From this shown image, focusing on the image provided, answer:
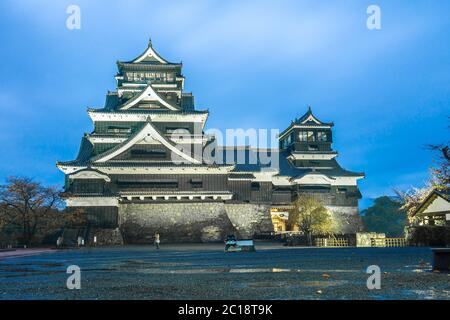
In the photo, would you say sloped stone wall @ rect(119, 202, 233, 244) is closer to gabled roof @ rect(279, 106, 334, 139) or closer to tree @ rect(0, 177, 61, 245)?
tree @ rect(0, 177, 61, 245)

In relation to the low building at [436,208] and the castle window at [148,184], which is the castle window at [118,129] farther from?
the low building at [436,208]

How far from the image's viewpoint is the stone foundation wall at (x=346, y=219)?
142ft

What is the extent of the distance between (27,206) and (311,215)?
23530 millimetres

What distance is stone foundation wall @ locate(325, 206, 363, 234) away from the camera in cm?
4328

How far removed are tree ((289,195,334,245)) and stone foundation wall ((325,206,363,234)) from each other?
254 cm

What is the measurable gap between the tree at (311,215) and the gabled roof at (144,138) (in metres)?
11.5

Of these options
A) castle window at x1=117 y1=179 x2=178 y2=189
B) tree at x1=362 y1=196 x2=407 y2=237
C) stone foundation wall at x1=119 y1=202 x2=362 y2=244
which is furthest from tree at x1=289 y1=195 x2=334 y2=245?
tree at x1=362 y1=196 x2=407 y2=237

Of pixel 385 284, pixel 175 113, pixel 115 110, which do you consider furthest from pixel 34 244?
pixel 385 284

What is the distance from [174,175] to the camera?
Result: 3422cm

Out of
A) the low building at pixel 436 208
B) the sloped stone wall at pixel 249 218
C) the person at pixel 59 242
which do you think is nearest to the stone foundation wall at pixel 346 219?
the sloped stone wall at pixel 249 218

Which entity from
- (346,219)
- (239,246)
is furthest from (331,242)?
(346,219)

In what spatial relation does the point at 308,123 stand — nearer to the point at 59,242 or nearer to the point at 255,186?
the point at 255,186
